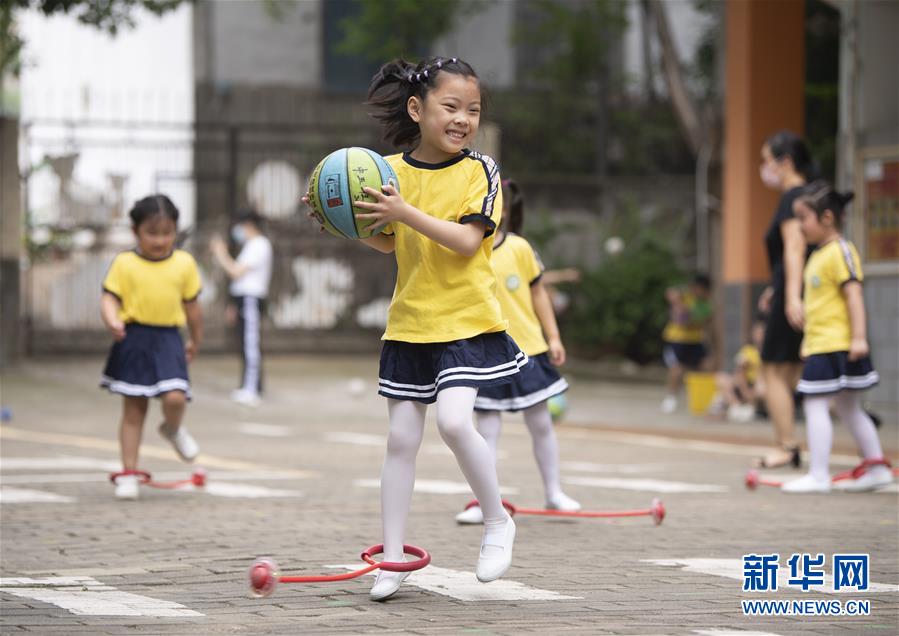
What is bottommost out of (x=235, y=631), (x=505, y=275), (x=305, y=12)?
(x=235, y=631)

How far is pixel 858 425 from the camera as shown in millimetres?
9352

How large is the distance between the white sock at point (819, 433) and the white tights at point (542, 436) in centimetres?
194

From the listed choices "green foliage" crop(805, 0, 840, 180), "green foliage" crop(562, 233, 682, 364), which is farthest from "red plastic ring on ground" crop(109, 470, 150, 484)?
"green foliage" crop(805, 0, 840, 180)

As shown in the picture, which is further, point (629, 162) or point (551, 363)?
point (629, 162)

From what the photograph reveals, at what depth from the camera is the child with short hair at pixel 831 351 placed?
9164mm

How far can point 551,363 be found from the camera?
26.8 ft

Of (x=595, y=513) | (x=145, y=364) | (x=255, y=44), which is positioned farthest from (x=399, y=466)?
(x=255, y=44)

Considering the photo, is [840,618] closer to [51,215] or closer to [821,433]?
[821,433]

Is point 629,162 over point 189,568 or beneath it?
over

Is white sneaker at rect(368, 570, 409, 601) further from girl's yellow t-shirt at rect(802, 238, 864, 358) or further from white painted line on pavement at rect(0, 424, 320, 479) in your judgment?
white painted line on pavement at rect(0, 424, 320, 479)

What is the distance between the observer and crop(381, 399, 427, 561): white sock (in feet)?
18.3

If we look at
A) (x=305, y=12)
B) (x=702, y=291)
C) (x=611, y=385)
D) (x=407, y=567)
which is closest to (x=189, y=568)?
(x=407, y=567)

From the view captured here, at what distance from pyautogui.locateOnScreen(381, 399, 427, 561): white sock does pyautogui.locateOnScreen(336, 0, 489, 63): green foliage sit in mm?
21221

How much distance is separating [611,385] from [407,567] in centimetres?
1696
